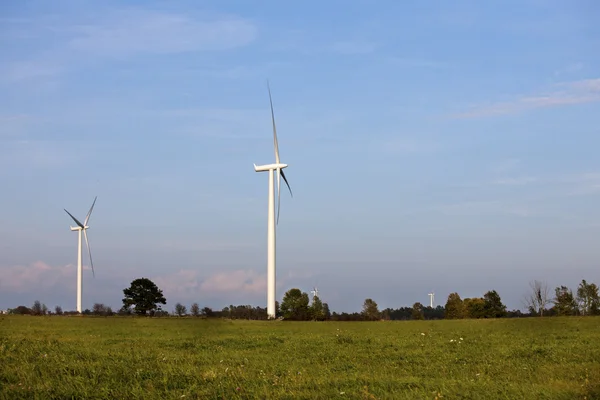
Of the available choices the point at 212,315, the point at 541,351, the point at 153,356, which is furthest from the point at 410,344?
the point at 212,315

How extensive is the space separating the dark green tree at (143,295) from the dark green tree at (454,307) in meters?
41.4

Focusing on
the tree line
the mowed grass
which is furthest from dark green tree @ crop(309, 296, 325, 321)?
the mowed grass

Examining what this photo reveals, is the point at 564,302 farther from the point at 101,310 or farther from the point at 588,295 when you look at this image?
the point at 101,310

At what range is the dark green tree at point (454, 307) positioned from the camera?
98.1 m

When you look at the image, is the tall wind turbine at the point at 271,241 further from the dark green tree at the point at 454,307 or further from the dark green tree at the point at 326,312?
the dark green tree at the point at 454,307

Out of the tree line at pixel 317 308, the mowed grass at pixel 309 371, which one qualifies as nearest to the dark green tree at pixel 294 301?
the tree line at pixel 317 308

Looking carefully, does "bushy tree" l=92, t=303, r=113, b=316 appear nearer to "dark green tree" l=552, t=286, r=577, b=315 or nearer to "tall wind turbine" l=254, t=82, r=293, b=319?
"tall wind turbine" l=254, t=82, r=293, b=319

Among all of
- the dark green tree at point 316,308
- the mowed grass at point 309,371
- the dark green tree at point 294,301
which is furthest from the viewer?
the dark green tree at point 294,301

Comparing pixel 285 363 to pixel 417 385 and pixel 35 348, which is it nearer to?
pixel 417 385

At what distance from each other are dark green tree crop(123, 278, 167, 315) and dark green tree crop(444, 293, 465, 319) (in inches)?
1630

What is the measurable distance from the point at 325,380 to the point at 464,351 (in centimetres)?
952

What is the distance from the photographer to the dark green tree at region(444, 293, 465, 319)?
98.1 m

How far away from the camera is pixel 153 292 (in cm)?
7650

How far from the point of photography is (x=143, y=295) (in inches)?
2990
